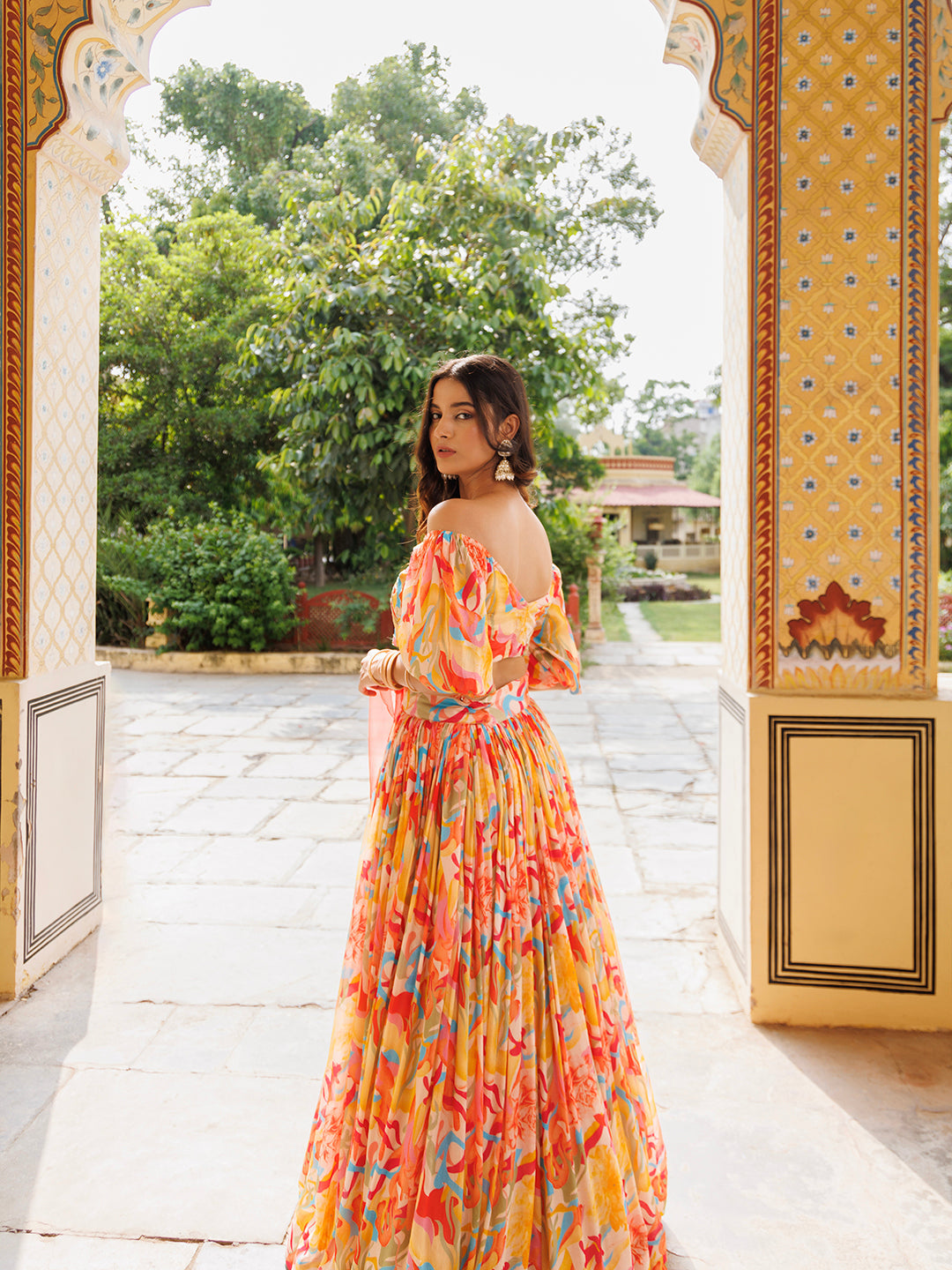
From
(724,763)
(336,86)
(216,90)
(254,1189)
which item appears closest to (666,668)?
(724,763)

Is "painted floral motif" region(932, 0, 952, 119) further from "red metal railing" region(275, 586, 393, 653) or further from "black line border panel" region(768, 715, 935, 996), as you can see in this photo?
"red metal railing" region(275, 586, 393, 653)

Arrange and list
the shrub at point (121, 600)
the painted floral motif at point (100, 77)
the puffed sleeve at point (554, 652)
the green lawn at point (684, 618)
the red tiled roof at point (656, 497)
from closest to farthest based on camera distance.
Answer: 1. the puffed sleeve at point (554, 652)
2. the painted floral motif at point (100, 77)
3. the shrub at point (121, 600)
4. the green lawn at point (684, 618)
5. the red tiled roof at point (656, 497)

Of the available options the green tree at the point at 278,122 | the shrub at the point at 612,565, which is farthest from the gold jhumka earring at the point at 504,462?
the green tree at the point at 278,122

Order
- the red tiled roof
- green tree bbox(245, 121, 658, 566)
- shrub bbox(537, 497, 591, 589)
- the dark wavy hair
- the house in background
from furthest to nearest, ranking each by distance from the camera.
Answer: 1. the house in background
2. the red tiled roof
3. shrub bbox(537, 497, 591, 589)
4. green tree bbox(245, 121, 658, 566)
5. the dark wavy hair

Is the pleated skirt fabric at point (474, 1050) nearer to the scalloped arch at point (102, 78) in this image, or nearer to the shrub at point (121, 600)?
the scalloped arch at point (102, 78)

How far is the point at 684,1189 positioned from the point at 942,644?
9.73m

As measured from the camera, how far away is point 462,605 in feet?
5.09

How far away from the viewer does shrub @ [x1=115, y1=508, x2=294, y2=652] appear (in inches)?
373

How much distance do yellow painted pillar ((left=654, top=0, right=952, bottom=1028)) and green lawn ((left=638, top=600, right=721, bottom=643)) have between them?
976cm

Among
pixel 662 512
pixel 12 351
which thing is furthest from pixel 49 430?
pixel 662 512

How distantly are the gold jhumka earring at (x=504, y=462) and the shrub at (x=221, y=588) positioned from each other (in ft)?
26.2

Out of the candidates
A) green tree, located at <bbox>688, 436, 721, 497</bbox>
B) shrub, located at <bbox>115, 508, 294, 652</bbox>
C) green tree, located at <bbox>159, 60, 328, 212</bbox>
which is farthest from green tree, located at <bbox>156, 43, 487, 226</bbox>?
green tree, located at <bbox>688, 436, 721, 497</bbox>

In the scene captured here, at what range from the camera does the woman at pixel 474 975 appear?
1541 millimetres

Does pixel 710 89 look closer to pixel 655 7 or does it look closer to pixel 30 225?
pixel 655 7
